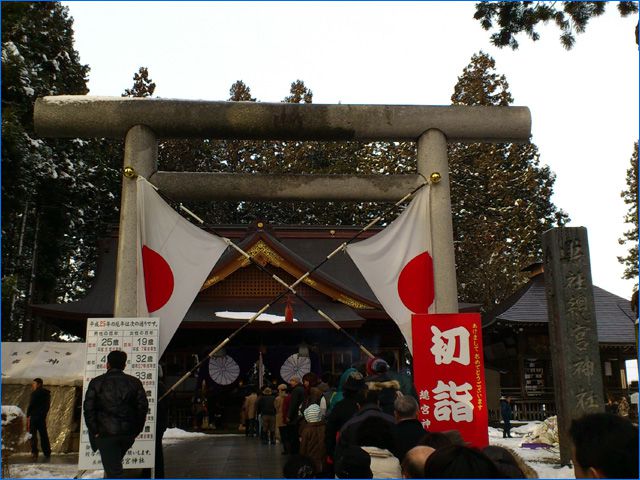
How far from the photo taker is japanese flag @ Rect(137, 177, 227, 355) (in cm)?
834

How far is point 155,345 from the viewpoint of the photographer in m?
7.93

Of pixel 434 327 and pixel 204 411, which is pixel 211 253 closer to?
pixel 434 327

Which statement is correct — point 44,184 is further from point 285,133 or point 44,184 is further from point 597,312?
point 597,312

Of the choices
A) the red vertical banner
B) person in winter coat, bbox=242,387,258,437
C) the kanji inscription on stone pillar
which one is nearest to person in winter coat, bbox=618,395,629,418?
person in winter coat, bbox=242,387,258,437

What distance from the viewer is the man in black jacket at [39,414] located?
39.3 feet

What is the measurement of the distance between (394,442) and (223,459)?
654 cm

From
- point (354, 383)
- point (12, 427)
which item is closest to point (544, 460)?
point (354, 383)

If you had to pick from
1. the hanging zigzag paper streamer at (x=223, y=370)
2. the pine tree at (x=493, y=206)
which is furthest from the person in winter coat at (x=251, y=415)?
the pine tree at (x=493, y=206)

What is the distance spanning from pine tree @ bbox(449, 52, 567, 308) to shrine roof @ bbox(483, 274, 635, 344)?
675cm

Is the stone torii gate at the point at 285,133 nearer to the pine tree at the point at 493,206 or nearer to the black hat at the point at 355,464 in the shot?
the black hat at the point at 355,464

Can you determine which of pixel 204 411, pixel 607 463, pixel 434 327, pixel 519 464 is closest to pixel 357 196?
pixel 434 327

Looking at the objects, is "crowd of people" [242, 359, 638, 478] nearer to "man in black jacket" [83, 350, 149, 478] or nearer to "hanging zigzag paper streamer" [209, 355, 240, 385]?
"man in black jacket" [83, 350, 149, 478]

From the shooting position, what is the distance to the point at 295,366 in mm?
18406

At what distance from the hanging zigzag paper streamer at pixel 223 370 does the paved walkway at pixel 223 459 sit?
2.63m
